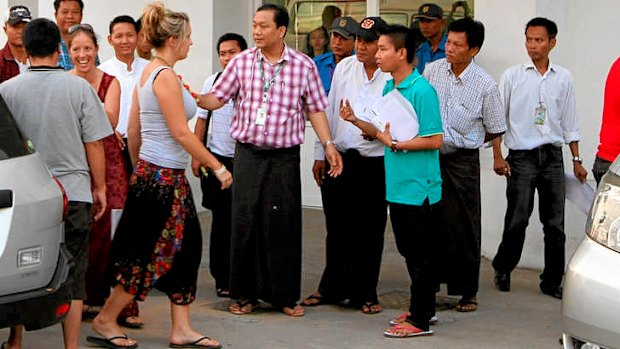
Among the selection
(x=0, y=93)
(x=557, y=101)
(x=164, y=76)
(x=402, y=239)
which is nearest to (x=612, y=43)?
(x=557, y=101)

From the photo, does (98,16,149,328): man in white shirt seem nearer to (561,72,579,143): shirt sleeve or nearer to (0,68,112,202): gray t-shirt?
(0,68,112,202): gray t-shirt

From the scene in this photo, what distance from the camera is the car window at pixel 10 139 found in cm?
540

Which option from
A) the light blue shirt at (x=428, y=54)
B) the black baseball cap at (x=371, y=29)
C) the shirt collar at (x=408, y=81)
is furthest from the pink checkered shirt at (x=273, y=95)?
the light blue shirt at (x=428, y=54)

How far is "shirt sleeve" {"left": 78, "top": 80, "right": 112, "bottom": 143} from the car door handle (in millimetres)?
884

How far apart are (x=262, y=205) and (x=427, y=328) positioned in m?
1.32

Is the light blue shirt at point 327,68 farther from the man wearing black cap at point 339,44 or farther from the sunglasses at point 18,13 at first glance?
the sunglasses at point 18,13

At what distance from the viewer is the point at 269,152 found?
734 centimetres

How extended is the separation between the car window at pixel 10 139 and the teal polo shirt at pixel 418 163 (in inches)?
88.9

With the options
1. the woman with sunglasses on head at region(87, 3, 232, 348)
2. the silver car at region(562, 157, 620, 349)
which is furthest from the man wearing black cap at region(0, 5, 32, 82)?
the silver car at region(562, 157, 620, 349)

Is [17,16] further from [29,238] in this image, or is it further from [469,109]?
[469,109]

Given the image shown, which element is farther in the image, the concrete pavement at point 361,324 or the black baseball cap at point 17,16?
the black baseball cap at point 17,16

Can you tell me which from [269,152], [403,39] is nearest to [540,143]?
[403,39]

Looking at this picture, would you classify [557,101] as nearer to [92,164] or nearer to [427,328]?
[427,328]

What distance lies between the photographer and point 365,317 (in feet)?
24.8
